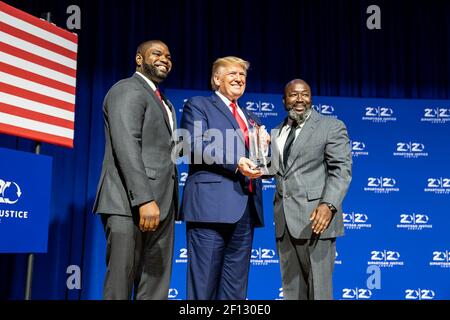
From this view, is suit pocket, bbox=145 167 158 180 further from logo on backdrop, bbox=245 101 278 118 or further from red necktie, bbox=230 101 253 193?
logo on backdrop, bbox=245 101 278 118

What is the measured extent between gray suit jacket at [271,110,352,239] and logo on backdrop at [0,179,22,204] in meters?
1.55

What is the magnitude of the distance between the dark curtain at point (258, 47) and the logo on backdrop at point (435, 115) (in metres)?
0.35

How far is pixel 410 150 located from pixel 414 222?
2.24ft

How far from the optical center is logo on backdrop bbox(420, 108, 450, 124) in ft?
17.1

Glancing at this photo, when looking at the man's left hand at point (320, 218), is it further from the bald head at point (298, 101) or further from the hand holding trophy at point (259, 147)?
the bald head at point (298, 101)

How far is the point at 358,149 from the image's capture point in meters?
5.18

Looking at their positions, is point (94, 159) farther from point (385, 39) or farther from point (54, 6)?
point (385, 39)

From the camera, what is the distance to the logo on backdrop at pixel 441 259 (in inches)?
195

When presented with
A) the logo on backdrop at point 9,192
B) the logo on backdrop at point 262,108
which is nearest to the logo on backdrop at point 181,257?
the logo on backdrop at point 262,108

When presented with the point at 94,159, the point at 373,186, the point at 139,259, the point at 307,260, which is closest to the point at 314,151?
the point at 307,260

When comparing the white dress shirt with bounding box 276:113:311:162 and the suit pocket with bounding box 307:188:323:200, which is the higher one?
the white dress shirt with bounding box 276:113:311:162

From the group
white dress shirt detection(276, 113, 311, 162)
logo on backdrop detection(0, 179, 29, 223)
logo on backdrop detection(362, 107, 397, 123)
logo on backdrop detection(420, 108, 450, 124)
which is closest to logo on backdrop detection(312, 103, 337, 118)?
logo on backdrop detection(362, 107, 397, 123)

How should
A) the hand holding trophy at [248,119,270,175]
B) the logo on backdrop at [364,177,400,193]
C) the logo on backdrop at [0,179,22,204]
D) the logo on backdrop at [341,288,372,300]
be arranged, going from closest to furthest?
the hand holding trophy at [248,119,270,175]
the logo on backdrop at [0,179,22,204]
the logo on backdrop at [341,288,372,300]
the logo on backdrop at [364,177,400,193]

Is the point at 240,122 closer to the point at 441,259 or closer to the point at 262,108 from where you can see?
the point at 262,108
